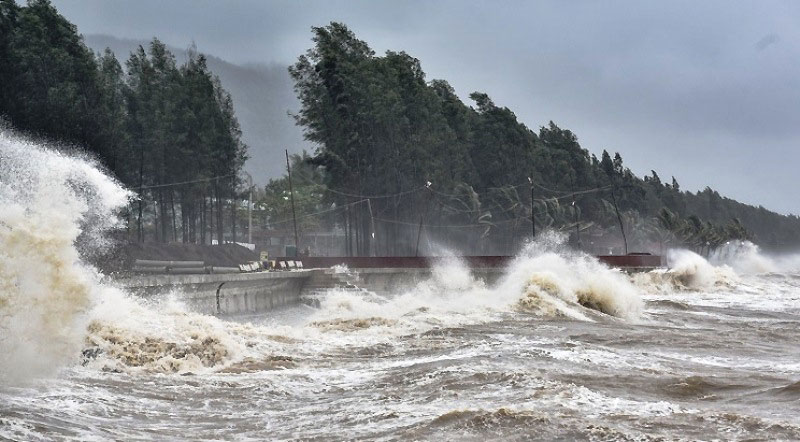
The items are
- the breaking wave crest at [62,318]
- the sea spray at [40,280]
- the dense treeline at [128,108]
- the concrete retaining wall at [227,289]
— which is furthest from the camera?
the dense treeline at [128,108]

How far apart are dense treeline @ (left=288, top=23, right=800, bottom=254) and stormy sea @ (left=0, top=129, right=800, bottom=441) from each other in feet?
158

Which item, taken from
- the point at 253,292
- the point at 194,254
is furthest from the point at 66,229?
the point at 194,254

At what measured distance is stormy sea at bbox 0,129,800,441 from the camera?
1152 centimetres

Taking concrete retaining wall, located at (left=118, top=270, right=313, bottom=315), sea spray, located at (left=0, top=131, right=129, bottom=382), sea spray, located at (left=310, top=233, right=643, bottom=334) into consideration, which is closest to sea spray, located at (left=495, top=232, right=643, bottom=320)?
sea spray, located at (left=310, top=233, right=643, bottom=334)

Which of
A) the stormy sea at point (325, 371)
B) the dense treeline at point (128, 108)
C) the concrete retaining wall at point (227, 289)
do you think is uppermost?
the dense treeline at point (128, 108)

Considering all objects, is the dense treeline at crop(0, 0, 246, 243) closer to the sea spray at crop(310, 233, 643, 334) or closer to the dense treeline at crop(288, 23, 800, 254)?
the dense treeline at crop(288, 23, 800, 254)

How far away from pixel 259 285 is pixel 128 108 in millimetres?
29987

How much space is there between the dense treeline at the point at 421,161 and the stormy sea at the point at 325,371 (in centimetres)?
4803

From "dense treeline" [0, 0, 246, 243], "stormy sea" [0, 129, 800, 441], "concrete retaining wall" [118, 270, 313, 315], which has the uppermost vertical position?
"dense treeline" [0, 0, 246, 243]

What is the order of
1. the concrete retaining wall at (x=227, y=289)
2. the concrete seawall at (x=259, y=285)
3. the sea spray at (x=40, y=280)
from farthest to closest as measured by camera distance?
the concrete seawall at (x=259, y=285) → the concrete retaining wall at (x=227, y=289) → the sea spray at (x=40, y=280)

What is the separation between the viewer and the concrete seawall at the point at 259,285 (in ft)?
93.2

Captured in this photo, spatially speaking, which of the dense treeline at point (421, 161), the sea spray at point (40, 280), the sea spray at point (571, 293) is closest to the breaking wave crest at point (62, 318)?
the sea spray at point (40, 280)

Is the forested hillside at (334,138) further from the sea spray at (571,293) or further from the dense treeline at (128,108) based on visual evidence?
the sea spray at (571,293)

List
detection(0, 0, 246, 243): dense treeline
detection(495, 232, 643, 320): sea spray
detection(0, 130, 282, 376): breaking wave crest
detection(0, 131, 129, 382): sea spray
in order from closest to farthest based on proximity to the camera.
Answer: detection(0, 131, 129, 382): sea spray < detection(0, 130, 282, 376): breaking wave crest < detection(495, 232, 643, 320): sea spray < detection(0, 0, 246, 243): dense treeline
